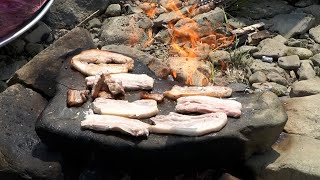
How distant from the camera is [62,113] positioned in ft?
12.7

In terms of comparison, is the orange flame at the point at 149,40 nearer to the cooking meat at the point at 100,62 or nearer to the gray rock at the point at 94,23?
the gray rock at the point at 94,23

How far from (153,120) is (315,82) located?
1.82 metres

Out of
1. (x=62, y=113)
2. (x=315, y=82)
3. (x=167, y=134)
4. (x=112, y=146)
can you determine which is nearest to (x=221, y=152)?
(x=167, y=134)

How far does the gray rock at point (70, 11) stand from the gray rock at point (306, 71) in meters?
2.24

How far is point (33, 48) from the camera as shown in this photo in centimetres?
558

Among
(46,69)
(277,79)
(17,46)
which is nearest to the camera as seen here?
(46,69)

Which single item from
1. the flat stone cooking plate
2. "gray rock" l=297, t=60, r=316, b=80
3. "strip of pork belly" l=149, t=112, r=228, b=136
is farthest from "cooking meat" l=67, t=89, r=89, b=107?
"gray rock" l=297, t=60, r=316, b=80

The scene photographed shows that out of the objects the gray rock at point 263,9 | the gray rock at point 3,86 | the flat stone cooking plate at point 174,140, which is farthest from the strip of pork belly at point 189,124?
the gray rock at point 263,9

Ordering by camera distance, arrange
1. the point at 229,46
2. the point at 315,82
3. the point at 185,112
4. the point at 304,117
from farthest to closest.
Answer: the point at 229,46, the point at 315,82, the point at 304,117, the point at 185,112

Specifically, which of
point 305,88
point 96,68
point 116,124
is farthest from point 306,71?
point 116,124

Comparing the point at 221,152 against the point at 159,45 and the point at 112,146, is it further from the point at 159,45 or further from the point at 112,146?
the point at 159,45

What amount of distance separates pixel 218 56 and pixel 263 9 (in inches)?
41.6

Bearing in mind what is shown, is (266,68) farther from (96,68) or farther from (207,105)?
(96,68)

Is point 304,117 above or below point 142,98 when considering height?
below
